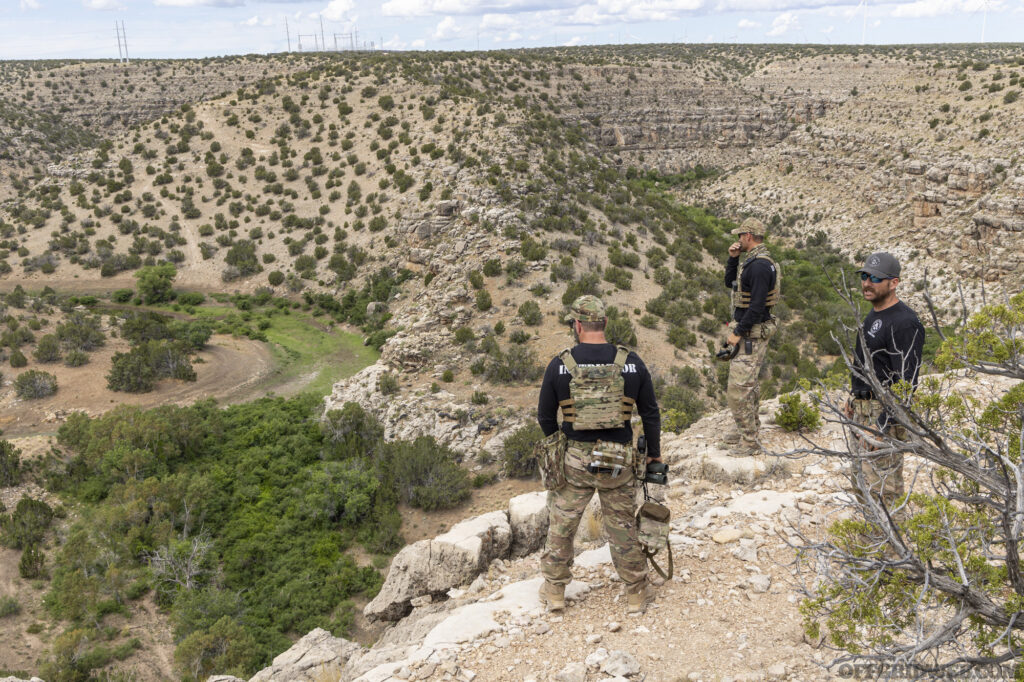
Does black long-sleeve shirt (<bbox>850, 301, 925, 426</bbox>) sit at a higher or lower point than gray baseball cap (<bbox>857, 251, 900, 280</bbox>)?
lower

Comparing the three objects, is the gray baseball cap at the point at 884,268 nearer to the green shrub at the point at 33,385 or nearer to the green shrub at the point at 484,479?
the green shrub at the point at 484,479

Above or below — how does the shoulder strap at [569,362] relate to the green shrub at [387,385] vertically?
above

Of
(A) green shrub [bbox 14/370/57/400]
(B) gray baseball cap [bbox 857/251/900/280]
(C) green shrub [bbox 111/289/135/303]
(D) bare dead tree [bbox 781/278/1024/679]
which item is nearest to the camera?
(D) bare dead tree [bbox 781/278/1024/679]

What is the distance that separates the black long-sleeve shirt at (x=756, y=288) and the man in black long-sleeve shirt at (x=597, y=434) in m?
2.50

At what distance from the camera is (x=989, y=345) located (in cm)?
332

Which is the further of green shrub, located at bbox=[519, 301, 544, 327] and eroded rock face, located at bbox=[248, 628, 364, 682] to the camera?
green shrub, located at bbox=[519, 301, 544, 327]

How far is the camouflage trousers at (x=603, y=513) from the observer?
4.65 meters

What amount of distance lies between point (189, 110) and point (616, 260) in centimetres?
3065

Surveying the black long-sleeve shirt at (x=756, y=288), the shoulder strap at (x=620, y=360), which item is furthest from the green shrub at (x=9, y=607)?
the black long-sleeve shirt at (x=756, y=288)

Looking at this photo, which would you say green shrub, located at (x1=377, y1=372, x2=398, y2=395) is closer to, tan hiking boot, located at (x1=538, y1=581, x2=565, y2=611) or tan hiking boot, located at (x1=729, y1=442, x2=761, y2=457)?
tan hiking boot, located at (x1=729, y1=442, x2=761, y2=457)

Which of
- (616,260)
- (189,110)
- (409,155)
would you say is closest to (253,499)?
(616,260)

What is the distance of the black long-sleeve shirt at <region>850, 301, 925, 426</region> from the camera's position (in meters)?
4.41

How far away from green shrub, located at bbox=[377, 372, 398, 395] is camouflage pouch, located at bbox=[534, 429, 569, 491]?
11.8 m

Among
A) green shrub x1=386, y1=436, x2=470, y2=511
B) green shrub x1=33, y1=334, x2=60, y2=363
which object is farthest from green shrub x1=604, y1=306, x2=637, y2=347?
Result: green shrub x1=33, y1=334, x2=60, y2=363
